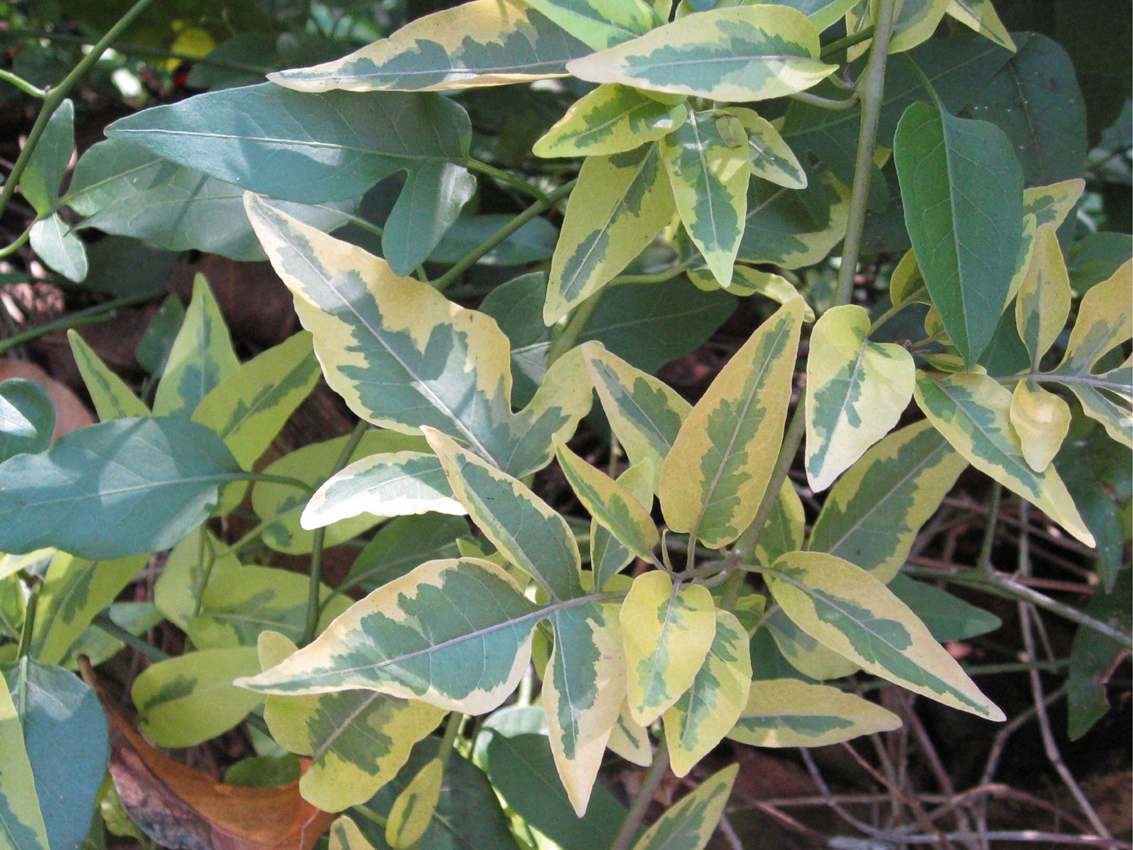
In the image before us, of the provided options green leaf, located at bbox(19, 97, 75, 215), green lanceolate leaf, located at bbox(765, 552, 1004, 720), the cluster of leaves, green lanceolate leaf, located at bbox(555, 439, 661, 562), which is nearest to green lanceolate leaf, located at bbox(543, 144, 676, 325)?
the cluster of leaves

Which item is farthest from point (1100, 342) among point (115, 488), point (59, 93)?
point (59, 93)

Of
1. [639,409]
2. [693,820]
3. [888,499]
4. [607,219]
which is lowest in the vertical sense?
[693,820]

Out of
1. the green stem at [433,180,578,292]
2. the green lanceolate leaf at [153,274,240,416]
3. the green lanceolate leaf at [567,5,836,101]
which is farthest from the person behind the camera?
the green lanceolate leaf at [153,274,240,416]

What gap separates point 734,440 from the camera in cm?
46

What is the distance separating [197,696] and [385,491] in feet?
0.93

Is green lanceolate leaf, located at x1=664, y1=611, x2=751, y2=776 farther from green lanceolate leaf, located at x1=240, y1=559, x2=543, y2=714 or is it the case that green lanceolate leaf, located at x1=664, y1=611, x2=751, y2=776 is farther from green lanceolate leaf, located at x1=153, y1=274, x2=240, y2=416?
green lanceolate leaf, located at x1=153, y1=274, x2=240, y2=416

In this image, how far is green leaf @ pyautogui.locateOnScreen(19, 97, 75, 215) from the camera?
711 mm

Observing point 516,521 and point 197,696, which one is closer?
point 516,521

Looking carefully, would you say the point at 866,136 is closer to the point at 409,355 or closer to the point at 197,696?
the point at 409,355

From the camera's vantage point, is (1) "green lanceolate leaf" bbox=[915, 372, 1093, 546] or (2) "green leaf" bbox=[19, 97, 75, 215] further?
(2) "green leaf" bbox=[19, 97, 75, 215]

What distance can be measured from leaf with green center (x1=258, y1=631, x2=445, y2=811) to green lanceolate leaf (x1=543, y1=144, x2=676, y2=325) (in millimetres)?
275

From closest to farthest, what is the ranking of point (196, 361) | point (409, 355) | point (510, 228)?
point (409, 355) → point (510, 228) → point (196, 361)

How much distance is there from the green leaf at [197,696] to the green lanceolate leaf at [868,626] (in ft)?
1.34

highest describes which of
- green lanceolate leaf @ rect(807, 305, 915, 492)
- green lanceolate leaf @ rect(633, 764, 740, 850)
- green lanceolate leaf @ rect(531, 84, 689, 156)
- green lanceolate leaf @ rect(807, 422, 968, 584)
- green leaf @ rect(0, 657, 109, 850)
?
green lanceolate leaf @ rect(531, 84, 689, 156)
